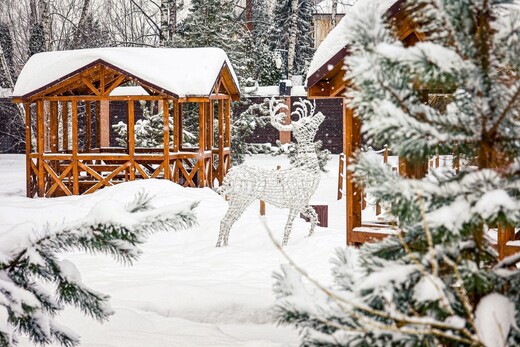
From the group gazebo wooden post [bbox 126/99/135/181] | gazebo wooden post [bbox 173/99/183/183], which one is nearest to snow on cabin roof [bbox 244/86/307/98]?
gazebo wooden post [bbox 173/99/183/183]

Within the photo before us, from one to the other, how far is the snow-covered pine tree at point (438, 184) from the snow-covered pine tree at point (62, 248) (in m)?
0.65

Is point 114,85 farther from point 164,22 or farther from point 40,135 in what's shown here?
point 164,22

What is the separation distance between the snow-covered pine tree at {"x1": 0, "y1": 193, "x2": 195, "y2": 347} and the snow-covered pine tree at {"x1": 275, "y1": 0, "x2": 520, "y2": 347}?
2.12 feet

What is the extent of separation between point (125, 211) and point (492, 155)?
1.24 metres

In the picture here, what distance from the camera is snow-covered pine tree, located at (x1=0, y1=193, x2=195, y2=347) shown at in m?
2.37

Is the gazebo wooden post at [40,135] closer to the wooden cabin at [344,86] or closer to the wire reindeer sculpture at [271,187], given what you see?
the wire reindeer sculpture at [271,187]


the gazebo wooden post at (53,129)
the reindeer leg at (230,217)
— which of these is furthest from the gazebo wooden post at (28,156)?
the reindeer leg at (230,217)

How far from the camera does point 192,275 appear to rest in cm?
809

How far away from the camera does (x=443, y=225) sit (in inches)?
72.1

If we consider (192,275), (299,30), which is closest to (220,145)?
(192,275)

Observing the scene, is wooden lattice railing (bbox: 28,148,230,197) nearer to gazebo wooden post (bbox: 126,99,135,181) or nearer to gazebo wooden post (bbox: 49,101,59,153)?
gazebo wooden post (bbox: 126,99,135,181)

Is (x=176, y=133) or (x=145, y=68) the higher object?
(x=145, y=68)

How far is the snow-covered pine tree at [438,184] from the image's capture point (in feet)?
5.97

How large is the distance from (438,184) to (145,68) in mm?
13340
